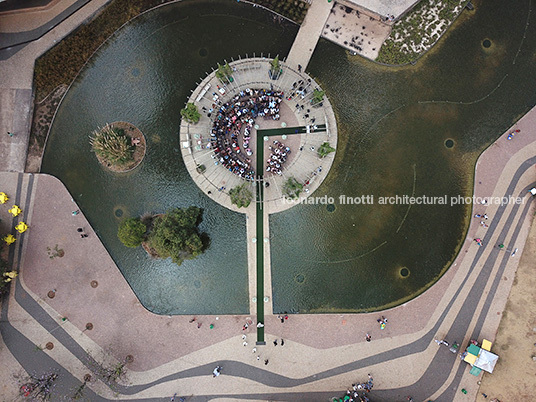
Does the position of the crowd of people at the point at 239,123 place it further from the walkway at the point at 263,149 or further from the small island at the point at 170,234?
the small island at the point at 170,234

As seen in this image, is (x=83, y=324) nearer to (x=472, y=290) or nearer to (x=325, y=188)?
(x=325, y=188)

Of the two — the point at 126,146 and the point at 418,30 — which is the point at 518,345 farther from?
the point at 126,146

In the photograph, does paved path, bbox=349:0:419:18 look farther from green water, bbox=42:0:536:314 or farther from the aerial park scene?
green water, bbox=42:0:536:314

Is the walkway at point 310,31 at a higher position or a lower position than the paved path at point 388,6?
lower

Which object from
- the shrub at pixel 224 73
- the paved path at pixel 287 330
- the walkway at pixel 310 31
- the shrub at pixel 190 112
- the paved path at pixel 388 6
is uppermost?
the paved path at pixel 388 6

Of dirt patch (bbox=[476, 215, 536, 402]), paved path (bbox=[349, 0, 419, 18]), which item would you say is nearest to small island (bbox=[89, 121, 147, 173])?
paved path (bbox=[349, 0, 419, 18])

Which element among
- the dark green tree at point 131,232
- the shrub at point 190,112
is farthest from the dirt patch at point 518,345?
the dark green tree at point 131,232
